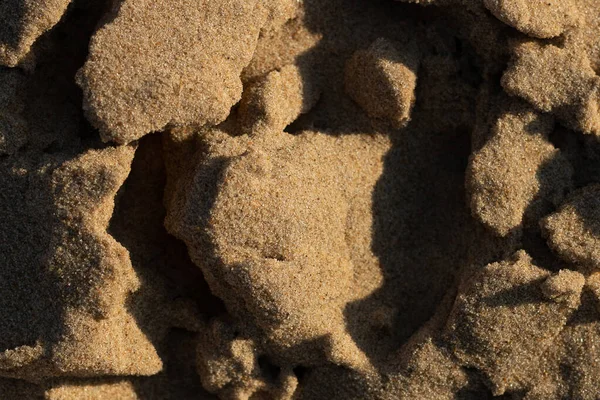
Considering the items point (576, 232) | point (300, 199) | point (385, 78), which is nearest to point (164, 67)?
point (300, 199)

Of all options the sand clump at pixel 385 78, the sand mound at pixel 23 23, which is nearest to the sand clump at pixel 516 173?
the sand clump at pixel 385 78

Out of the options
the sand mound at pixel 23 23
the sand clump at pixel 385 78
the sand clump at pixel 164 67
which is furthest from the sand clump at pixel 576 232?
the sand mound at pixel 23 23

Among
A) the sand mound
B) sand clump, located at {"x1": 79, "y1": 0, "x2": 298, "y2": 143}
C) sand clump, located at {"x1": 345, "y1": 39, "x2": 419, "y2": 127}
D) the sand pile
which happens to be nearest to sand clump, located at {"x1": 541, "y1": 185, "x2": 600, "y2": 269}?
the sand pile

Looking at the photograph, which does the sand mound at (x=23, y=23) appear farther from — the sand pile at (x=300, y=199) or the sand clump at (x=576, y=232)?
the sand clump at (x=576, y=232)

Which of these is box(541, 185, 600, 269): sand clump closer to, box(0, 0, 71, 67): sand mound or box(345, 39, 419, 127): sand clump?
box(345, 39, 419, 127): sand clump

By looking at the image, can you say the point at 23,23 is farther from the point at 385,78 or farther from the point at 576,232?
the point at 576,232

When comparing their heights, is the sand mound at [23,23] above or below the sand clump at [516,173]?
below

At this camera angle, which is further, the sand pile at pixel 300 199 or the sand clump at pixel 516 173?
the sand clump at pixel 516 173

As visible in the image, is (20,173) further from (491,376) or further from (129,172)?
(491,376)
